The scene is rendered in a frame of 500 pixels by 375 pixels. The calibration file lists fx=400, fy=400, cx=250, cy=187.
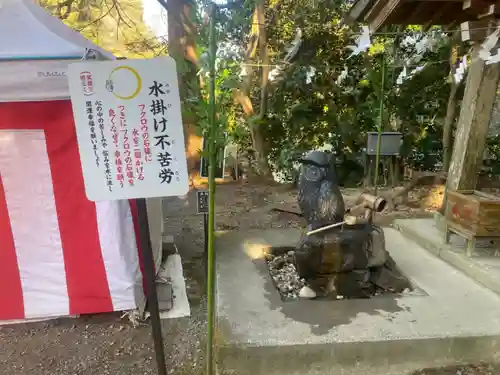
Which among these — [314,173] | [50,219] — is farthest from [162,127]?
[50,219]

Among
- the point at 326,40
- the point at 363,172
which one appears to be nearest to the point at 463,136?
the point at 363,172

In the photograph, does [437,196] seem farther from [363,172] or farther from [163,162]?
[163,162]

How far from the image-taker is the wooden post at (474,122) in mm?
4559

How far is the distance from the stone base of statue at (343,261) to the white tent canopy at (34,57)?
94.4 inches

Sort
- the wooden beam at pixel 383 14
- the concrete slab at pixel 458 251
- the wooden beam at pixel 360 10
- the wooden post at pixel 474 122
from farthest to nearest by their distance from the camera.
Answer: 1. the wooden beam at pixel 360 10
2. the wooden post at pixel 474 122
3. the wooden beam at pixel 383 14
4. the concrete slab at pixel 458 251

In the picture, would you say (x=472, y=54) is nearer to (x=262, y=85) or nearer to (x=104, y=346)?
(x=104, y=346)

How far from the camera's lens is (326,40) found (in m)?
10.4

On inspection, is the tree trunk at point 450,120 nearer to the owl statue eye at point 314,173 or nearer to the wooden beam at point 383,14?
the wooden beam at point 383,14

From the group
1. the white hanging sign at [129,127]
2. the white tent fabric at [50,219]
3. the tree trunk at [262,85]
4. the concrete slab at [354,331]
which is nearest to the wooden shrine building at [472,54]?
the concrete slab at [354,331]

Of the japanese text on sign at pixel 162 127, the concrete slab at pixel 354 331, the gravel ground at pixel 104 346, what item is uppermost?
the japanese text on sign at pixel 162 127

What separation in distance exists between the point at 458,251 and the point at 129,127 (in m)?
3.89

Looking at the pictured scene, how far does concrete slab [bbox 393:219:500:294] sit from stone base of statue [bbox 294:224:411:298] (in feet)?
2.44

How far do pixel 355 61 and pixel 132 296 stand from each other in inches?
365

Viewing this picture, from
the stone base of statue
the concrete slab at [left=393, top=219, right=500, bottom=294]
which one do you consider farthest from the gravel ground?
the concrete slab at [left=393, top=219, right=500, bottom=294]
